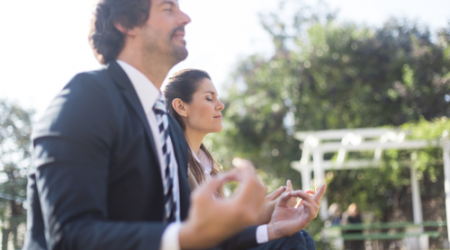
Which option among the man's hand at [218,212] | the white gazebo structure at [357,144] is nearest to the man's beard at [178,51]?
the man's hand at [218,212]

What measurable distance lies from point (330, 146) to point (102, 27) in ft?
30.6

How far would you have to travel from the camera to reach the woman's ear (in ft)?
8.85

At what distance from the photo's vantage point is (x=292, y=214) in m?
1.85

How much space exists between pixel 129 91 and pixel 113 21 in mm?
266

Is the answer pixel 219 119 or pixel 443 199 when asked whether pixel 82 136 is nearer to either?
pixel 219 119

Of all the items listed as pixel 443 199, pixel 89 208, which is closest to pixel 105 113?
pixel 89 208

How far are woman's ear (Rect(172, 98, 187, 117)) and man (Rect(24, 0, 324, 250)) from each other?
1004 mm

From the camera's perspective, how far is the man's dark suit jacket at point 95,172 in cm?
99

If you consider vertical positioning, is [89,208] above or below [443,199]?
above

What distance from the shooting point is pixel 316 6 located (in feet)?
70.6

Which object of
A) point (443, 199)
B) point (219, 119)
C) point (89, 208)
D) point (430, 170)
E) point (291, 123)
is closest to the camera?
point (89, 208)

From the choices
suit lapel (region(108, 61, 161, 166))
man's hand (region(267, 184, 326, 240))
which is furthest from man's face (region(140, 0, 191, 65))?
man's hand (region(267, 184, 326, 240))

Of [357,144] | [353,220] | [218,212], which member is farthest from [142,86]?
[353,220]

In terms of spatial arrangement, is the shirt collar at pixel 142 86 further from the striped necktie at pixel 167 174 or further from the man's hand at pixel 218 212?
the man's hand at pixel 218 212
